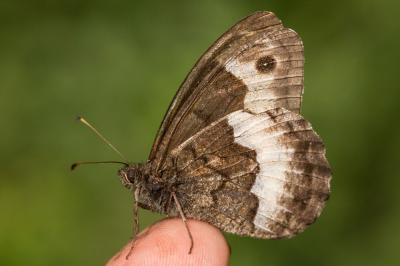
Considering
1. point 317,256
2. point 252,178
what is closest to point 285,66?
point 252,178

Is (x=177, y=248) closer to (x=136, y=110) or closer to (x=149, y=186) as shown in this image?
(x=149, y=186)

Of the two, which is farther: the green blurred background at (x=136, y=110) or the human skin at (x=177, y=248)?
the green blurred background at (x=136, y=110)

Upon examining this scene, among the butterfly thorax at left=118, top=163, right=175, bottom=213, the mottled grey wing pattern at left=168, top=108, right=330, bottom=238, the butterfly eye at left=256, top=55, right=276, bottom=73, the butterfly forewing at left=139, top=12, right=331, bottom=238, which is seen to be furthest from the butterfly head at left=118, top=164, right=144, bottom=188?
the butterfly eye at left=256, top=55, right=276, bottom=73

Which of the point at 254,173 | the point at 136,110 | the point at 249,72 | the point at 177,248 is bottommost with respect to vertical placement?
the point at 136,110

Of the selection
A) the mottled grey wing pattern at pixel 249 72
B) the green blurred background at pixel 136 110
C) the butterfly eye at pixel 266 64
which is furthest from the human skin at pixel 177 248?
the green blurred background at pixel 136 110

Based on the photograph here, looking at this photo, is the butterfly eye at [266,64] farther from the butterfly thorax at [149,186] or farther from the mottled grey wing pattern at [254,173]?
the butterfly thorax at [149,186]

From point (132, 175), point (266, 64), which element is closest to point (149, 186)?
point (132, 175)
